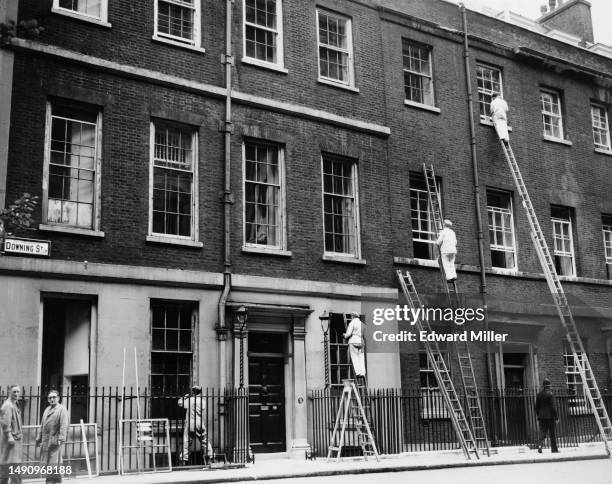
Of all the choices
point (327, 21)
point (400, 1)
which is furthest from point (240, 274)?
point (400, 1)

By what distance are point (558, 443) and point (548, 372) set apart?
246 cm

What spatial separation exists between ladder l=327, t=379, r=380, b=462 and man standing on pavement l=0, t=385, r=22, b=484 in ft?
20.9

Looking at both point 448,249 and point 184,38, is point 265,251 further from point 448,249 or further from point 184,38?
point 184,38

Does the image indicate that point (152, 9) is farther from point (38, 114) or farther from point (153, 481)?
point (153, 481)

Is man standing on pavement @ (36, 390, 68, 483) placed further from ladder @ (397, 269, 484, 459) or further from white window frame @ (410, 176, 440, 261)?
white window frame @ (410, 176, 440, 261)

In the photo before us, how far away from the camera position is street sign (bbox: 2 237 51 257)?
1491 cm

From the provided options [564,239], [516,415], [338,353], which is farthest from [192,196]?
[564,239]

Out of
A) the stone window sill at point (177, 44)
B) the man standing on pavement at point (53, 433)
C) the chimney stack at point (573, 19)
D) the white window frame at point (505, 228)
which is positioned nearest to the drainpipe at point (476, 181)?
the white window frame at point (505, 228)

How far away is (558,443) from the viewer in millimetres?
21547

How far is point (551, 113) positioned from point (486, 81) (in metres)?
2.88

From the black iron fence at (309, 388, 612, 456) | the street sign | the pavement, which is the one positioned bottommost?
the pavement

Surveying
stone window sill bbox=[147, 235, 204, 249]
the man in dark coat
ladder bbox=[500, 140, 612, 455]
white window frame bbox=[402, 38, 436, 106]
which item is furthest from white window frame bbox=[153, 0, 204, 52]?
the man in dark coat

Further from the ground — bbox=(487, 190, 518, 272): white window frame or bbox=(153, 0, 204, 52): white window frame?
bbox=(153, 0, 204, 52): white window frame

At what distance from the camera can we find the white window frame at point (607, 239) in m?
26.2
